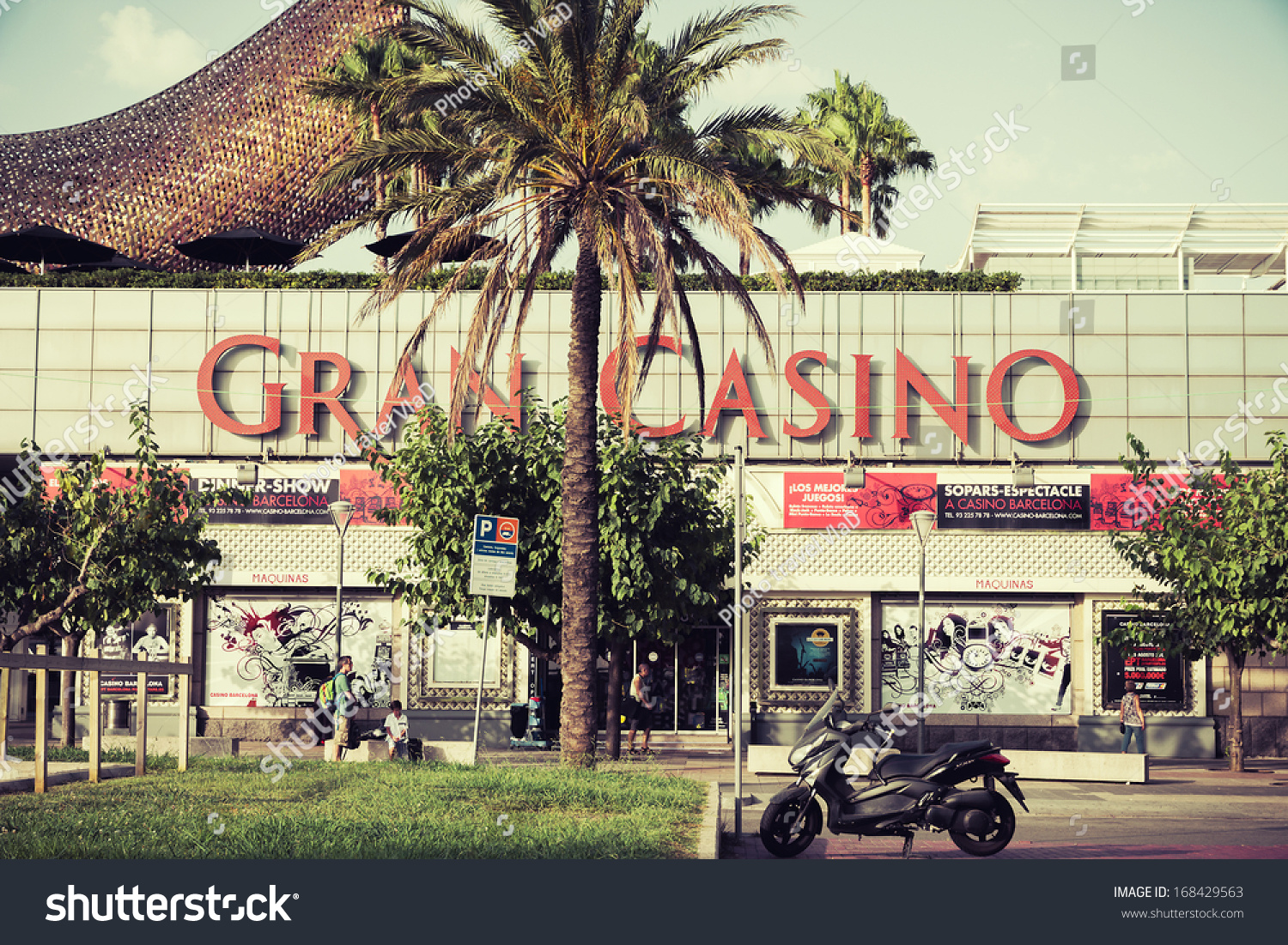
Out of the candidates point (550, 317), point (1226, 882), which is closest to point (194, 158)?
point (550, 317)

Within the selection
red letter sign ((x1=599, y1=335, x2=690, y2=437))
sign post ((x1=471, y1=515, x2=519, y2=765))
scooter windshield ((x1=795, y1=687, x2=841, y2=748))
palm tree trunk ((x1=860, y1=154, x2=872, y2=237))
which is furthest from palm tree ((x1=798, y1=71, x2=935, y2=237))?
scooter windshield ((x1=795, y1=687, x2=841, y2=748))

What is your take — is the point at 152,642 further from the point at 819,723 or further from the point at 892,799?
the point at 892,799

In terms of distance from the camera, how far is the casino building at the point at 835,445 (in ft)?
102

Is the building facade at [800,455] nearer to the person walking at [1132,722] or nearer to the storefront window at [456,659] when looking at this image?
the storefront window at [456,659]

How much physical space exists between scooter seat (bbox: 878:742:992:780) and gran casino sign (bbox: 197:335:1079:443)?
20817 millimetres

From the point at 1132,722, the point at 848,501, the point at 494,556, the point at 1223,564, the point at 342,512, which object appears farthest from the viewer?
the point at 848,501

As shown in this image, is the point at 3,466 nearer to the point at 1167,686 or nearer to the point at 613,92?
the point at 613,92

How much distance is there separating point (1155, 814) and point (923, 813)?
693cm

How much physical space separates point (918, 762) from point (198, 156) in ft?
113

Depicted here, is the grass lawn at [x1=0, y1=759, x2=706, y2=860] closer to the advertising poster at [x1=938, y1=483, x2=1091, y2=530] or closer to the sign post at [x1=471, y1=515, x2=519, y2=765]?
the sign post at [x1=471, y1=515, x2=519, y2=765]

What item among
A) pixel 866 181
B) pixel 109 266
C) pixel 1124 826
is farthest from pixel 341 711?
pixel 866 181

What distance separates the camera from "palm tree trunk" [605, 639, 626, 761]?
24.2 meters

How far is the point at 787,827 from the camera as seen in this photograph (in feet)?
40.9

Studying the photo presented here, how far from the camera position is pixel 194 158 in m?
39.8
